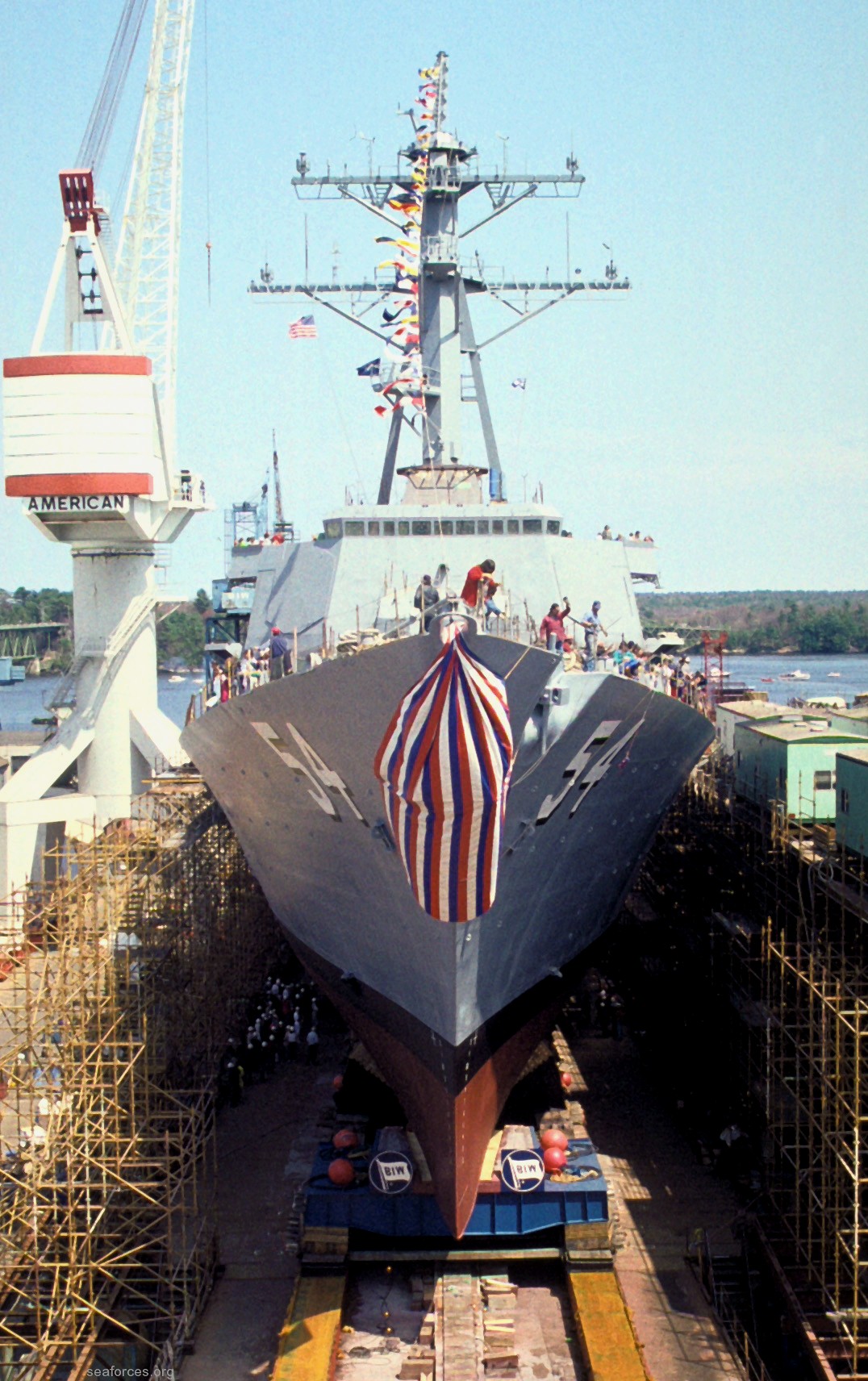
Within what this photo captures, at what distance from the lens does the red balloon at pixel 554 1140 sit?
10.6m

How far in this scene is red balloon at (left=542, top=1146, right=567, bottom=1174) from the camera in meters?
10.3

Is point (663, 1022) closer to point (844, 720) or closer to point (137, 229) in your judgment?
point (844, 720)

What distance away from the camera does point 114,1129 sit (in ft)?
34.9

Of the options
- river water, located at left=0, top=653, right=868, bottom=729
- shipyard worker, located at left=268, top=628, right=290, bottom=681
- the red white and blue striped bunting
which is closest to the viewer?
the red white and blue striped bunting

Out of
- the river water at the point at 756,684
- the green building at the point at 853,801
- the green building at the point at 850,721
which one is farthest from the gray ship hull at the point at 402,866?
the river water at the point at 756,684

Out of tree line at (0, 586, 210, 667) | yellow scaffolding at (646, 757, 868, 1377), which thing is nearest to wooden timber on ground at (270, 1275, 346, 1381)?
yellow scaffolding at (646, 757, 868, 1377)

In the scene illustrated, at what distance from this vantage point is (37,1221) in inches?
386

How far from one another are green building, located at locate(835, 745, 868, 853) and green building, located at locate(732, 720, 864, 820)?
40.6 inches

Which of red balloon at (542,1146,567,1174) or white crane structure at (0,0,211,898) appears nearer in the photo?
red balloon at (542,1146,567,1174)

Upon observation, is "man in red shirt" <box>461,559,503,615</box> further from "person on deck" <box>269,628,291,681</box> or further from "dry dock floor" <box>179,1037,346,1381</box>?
"dry dock floor" <box>179,1037,346,1381</box>

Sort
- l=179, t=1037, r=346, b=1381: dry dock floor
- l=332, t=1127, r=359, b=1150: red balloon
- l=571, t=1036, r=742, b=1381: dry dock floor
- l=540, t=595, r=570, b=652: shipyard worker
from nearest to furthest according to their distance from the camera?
1. l=571, t=1036, r=742, b=1381: dry dock floor
2. l=179, t=1037, r=346, b=1381: dry dock floor
3. l=540, t=595, r=570, b=652: shipyard worker
4. l=332, t=1127, r=359, b=1150: red balloon

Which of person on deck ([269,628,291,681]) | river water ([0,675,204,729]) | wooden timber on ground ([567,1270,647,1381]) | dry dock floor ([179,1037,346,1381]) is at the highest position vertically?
person on deck ([269,628,291,681])

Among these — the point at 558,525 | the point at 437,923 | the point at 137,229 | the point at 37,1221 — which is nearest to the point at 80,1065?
the point at 37,1221

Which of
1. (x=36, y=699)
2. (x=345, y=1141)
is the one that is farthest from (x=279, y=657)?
(x=36, y=699)
